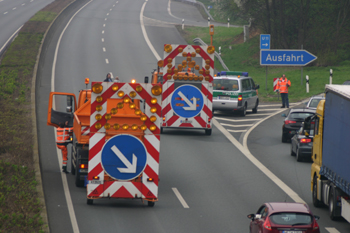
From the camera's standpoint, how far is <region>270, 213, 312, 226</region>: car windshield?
1008 cm

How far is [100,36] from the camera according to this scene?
2125 inches

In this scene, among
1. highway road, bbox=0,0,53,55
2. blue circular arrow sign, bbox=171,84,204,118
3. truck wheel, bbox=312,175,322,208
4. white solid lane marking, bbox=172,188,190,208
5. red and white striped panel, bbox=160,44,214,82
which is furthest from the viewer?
highway road, bbox=0,0,53,55

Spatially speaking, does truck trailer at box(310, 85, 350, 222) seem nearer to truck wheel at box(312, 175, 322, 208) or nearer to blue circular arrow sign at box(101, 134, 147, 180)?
truck wheel at box(312, 175, 322, 208)

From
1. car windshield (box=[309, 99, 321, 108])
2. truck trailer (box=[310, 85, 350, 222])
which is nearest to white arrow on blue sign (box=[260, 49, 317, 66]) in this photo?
car windshield (box=[309, 99, 321, 108])

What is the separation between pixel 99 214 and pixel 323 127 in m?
5.53

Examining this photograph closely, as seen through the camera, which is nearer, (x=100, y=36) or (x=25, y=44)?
(x=25, y=44)

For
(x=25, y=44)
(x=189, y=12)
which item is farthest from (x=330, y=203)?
(x=189, y=12)

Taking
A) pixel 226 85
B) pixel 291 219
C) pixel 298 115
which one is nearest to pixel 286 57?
pixel 226 85

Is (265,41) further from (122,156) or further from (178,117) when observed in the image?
(122,156)

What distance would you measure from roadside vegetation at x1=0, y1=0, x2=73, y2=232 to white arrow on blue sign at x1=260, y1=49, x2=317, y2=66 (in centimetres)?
1388

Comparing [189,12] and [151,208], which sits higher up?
[189,12]

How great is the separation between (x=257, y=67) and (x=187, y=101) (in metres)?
24.2

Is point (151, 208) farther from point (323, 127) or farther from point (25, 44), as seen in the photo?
point (25, 44)

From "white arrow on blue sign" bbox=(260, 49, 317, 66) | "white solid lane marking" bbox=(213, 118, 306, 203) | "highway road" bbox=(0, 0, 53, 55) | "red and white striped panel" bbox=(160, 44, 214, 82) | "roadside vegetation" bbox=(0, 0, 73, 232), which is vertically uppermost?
"highway road" bbox=(0, 0, 53, 55)
